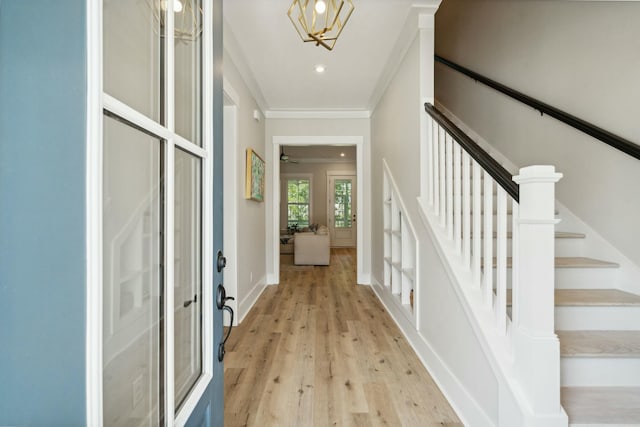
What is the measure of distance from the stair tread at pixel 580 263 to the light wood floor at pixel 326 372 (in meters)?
1.01

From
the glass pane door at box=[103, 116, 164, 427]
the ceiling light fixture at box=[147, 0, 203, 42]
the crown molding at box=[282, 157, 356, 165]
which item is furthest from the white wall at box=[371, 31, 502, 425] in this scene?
the crown molding at box=[282, 157, 356, 165]

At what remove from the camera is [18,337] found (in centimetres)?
39

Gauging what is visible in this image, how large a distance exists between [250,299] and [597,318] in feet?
9.72

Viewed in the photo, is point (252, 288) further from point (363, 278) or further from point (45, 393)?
point (45, 393)

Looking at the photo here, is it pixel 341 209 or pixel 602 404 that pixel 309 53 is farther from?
Answer: pixel 341 209

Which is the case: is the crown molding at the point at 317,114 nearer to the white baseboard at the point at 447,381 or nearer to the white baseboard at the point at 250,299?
the white baseboard at the point at 250,299

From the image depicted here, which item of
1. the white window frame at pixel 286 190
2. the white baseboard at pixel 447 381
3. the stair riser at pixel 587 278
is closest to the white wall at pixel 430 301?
the white baseboard at pixel 447 381

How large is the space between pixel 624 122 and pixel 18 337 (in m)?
2.71

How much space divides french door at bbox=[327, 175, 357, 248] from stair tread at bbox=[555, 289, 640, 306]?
7.62 meters

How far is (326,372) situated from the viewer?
6.43 feet

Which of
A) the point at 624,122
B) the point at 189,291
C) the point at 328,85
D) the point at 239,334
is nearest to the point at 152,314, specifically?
the point at 189,291

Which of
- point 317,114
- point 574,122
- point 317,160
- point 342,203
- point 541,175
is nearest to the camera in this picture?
point 541,175

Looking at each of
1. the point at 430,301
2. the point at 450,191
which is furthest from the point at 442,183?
the point at 430,301

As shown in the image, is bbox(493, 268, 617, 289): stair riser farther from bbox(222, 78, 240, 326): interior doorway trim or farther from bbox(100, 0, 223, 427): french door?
bbox(222, 78, 240, 326): interior doorway trim
